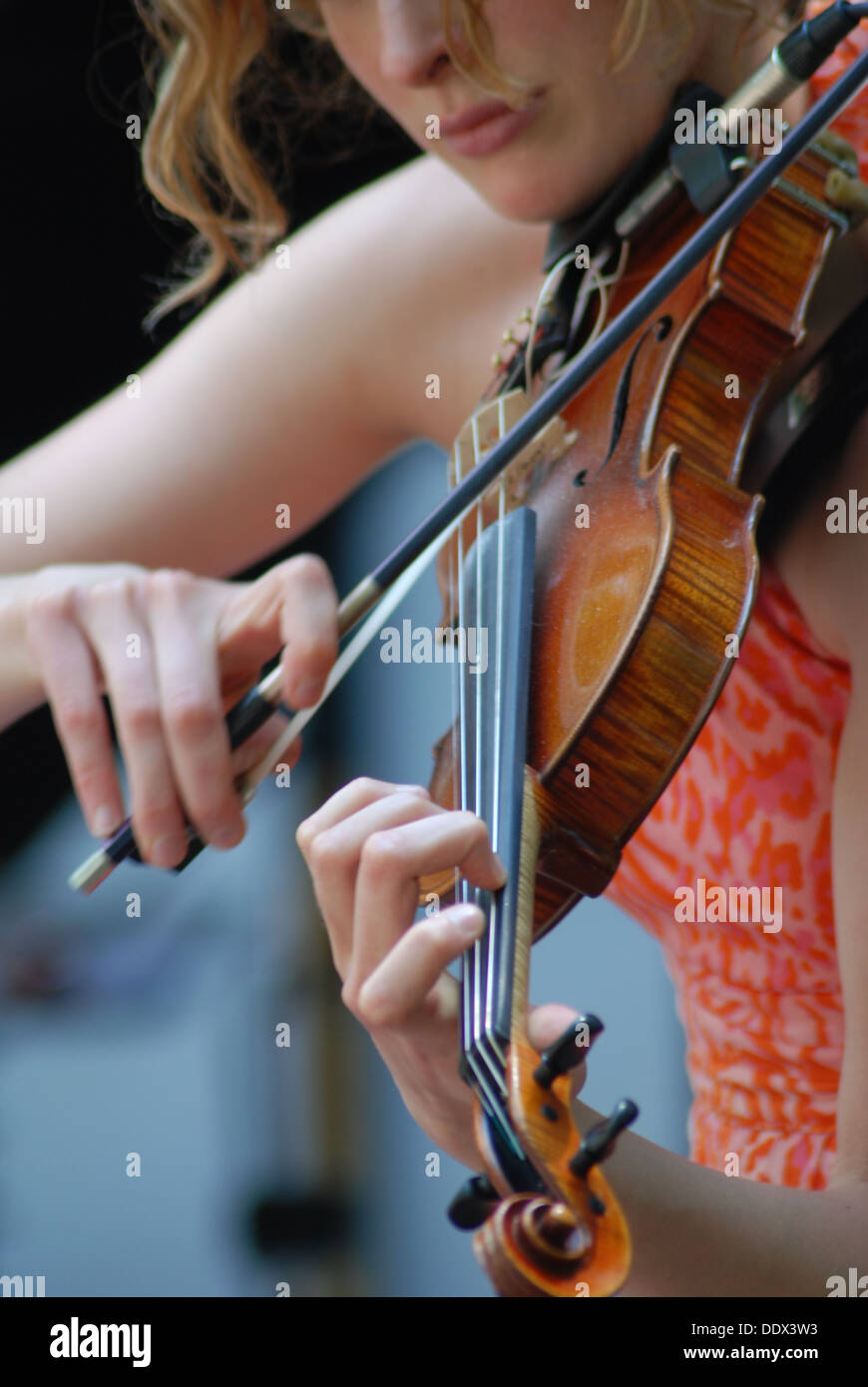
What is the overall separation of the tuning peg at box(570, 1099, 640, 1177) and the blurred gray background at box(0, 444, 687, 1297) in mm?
1629

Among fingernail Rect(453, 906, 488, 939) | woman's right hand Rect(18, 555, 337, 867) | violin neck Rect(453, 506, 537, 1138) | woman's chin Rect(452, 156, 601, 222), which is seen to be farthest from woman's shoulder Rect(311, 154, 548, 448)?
fingernail Rect(453, 906, 488, 939)

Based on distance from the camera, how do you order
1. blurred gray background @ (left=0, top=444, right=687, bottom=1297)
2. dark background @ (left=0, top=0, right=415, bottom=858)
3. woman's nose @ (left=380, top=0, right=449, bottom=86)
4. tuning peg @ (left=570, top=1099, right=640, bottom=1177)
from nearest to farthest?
tuning peg @ (left=570, top=1099, right=640, bottom=1177) < woman's nose @ (left=380, top=0, right=449, bottom=86) < dark background @ (left=0, top=0, right=415, bottom=858) < blurred gray background @ (left=0, top=444, right=687, bottom=1297)

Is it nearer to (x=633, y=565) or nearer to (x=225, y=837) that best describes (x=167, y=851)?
(x=225, y=837)

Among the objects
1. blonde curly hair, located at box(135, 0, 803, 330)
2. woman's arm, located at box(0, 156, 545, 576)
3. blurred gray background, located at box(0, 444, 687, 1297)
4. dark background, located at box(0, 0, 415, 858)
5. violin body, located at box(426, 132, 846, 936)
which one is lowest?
blurred gray background, located at box(0, 444, 687, 1297)

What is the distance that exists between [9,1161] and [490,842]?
215cm

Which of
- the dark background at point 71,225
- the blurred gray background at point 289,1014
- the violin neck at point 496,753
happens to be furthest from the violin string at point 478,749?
the blurred gray background at point 289,1014

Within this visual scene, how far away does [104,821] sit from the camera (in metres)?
0.63

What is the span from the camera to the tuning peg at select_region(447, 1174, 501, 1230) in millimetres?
438

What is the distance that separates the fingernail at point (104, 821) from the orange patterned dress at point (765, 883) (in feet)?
1.12

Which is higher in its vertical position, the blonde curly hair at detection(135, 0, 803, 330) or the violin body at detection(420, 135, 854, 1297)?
the blonde curly hair at detection(135, 0, 803, 330)

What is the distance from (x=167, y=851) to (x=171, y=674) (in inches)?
3.1

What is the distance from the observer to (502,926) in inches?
20.6

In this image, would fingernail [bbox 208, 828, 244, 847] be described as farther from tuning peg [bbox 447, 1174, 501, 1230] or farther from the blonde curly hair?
the blonde curly hair
